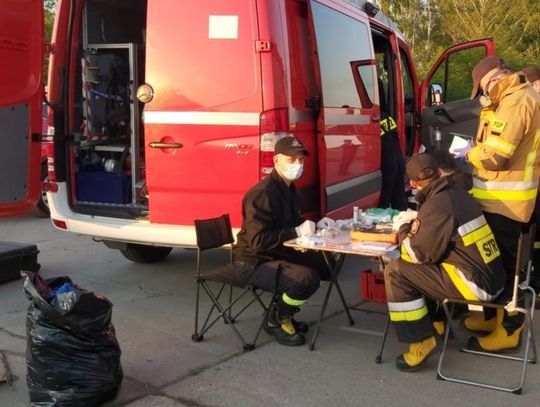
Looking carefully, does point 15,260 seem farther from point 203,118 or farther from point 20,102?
point 203,118

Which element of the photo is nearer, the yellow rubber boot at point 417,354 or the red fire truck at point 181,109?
the yellow rubber boot at point 417,354

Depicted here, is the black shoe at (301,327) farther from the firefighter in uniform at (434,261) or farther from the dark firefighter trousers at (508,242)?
the dark firefighter trousers at (508,242)

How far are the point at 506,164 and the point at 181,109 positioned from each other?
2.18m

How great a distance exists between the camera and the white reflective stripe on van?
428 cm

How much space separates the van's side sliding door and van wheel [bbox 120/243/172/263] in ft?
6.50

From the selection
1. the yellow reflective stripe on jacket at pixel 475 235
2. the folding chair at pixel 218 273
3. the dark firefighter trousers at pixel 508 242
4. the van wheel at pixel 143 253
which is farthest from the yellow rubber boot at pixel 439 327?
the van wheel at pixel 143 253

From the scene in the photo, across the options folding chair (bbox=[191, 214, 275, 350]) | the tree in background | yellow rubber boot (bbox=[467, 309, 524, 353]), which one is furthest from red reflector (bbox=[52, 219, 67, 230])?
the tree in background

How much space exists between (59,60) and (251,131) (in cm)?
185

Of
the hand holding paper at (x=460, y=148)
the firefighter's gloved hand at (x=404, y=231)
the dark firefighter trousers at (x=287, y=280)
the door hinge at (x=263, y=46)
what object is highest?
the door hinge at (x=263, y=46)

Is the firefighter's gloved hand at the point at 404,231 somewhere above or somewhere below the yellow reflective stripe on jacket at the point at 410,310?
above

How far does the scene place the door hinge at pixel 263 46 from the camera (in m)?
4.21

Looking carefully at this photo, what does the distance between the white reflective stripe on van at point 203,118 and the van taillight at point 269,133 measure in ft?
0.22

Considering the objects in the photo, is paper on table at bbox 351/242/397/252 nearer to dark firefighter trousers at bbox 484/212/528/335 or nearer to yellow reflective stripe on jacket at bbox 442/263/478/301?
yellow reflective stripe on jacket at bbox 442/263/478/301

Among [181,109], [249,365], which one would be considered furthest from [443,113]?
[249,365]
